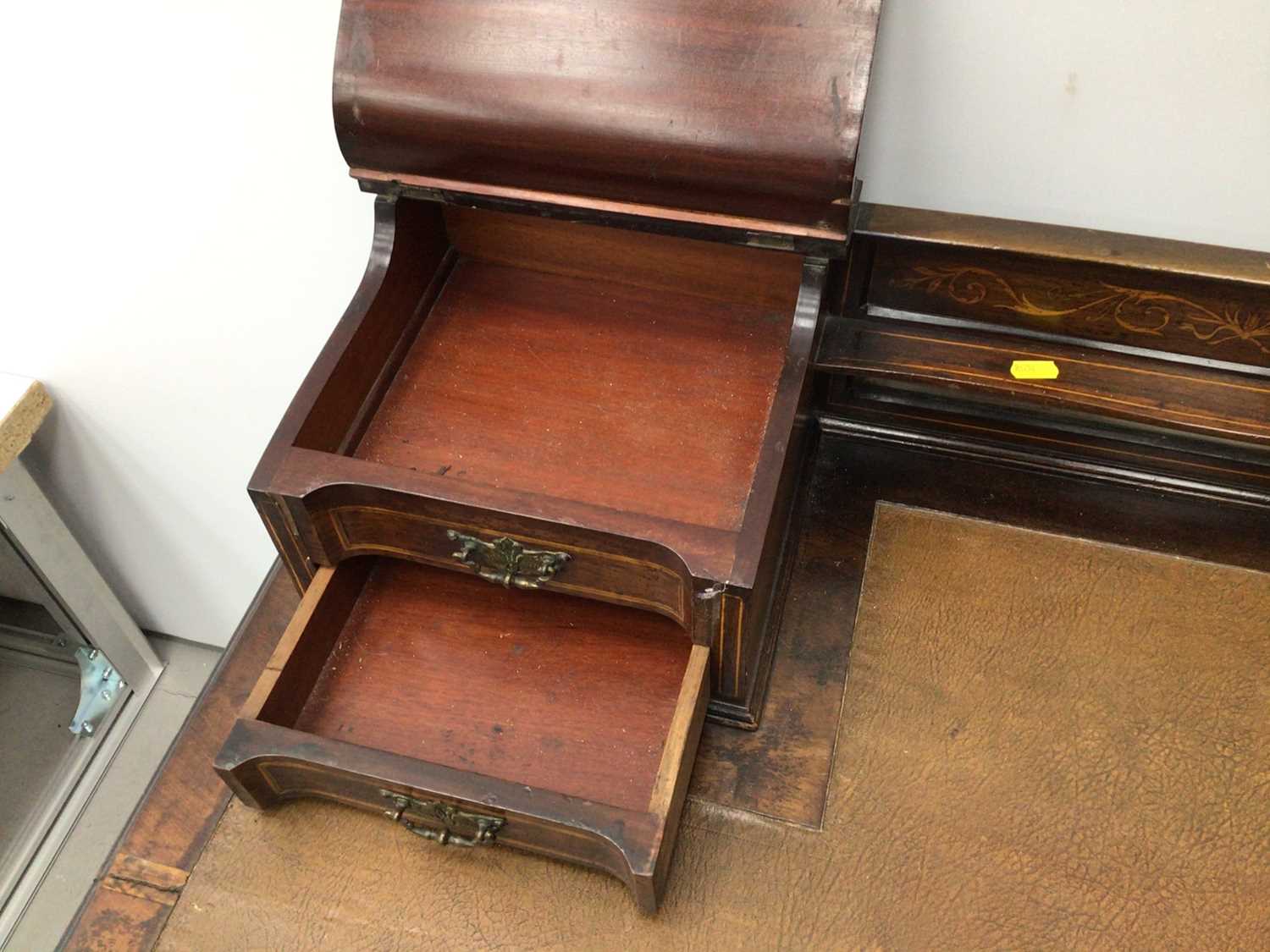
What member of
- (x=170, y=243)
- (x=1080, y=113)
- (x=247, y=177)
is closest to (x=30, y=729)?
(x=170, y=243)

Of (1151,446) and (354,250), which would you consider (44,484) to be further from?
(1151,446)

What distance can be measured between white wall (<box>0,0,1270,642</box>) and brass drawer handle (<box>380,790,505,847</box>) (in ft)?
2.37

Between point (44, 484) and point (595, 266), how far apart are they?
1293 millimetres

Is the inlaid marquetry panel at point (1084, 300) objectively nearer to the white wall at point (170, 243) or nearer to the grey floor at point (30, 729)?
the white wall at point (170, 243)

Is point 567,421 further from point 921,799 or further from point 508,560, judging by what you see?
point 921,799

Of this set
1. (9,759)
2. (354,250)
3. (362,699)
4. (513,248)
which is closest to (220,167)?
(354,250)

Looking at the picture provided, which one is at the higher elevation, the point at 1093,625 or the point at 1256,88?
the point at 1256,88

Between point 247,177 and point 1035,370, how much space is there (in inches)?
36.7

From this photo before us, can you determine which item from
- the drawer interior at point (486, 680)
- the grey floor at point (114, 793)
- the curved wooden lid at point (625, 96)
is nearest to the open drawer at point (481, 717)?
the drawer interior at point (486, 680)

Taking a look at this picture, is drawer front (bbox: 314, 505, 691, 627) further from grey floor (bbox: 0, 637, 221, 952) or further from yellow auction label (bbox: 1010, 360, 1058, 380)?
grey floor (bbox: 0, 637, 221, 952)

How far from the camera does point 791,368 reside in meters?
0.98

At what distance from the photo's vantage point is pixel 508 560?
0.96 m

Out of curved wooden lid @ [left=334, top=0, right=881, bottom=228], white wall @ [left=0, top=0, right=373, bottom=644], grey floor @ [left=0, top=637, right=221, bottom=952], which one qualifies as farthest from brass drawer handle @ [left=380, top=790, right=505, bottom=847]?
grey floor @ [left=0, top=637, right=221, bottom=952]

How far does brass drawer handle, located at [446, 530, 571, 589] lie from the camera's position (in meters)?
0.94
